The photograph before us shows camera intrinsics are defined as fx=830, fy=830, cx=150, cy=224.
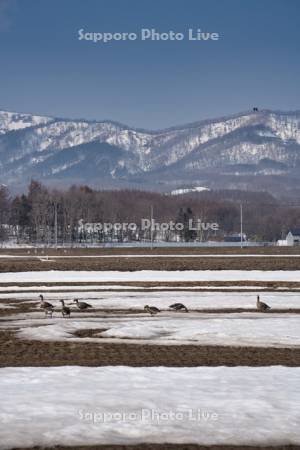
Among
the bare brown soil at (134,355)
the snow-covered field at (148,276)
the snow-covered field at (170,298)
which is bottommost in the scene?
the bare brown soil at (134,355)

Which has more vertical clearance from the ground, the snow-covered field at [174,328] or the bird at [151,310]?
the bird at [151,310]

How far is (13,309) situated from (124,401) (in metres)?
20.6

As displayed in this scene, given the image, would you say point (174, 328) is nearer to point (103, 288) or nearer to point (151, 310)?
point (151, 310)

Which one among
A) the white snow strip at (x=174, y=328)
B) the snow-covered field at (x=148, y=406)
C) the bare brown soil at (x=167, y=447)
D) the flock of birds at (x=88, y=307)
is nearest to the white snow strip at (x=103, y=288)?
the flock of birds at (x=88, y=307)

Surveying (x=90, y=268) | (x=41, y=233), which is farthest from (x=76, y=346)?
(x=41, y=233)

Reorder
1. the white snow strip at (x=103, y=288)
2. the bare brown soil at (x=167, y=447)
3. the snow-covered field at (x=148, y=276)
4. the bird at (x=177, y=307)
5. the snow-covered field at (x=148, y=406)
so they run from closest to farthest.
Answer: the bare brown soil at (x=167, y=447) < the snow-covered field at (x=148, y=406) < the bird at (x=177, y=307) < the white snow strip at (x=103, y=288) < the snow-covered field at (x=148, y=276)

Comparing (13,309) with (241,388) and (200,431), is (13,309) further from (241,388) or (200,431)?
(200,431)

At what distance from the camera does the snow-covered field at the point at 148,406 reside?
43.6 feet

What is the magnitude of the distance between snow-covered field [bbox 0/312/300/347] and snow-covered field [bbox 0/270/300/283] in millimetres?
23522

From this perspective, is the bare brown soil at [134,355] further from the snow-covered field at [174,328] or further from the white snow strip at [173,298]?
the white snow strip at [173,298]

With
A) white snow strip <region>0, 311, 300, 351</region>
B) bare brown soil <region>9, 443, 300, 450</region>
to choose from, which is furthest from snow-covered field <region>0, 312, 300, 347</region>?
bare brown soil <region>9, 443, 300, 450</region>

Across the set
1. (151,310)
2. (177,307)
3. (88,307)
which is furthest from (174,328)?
(88,307)

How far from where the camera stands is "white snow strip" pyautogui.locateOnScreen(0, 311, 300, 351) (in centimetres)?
2498

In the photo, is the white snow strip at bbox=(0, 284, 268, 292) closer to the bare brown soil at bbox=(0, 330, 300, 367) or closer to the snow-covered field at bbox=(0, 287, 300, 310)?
the snow-covered field at bbox=(0, 287, 300, 310)
